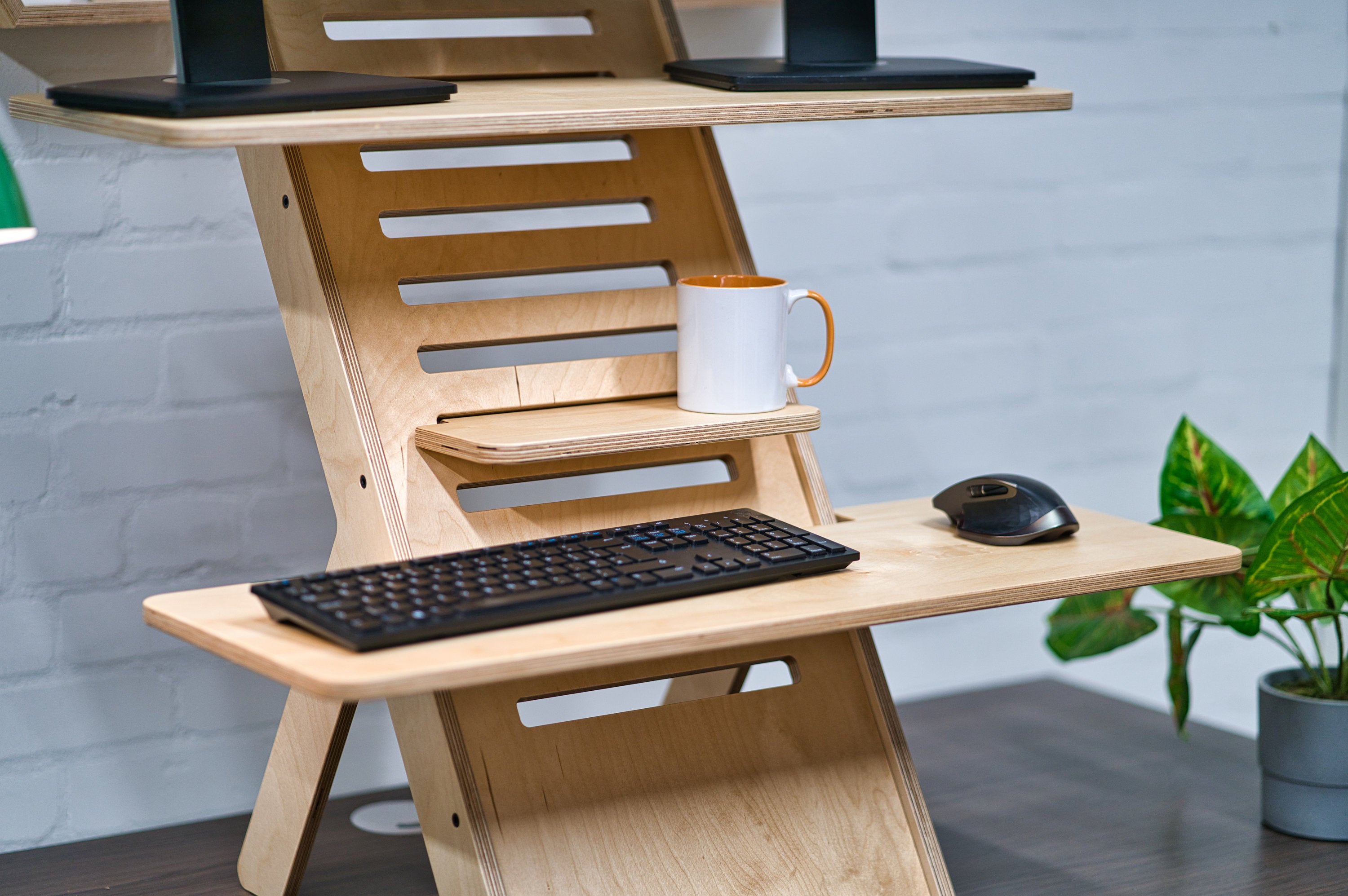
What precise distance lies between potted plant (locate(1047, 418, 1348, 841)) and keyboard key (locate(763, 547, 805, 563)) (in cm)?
46

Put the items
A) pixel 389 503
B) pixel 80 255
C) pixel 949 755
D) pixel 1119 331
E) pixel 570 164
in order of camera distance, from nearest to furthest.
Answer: pixel 389 503, pixel 570 164, pixel 80 255, pixel 949 755, pixel 1119 331

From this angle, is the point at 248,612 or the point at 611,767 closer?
the point at 248,612

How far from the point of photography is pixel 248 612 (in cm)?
90

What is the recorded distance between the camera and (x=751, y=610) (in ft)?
2.92

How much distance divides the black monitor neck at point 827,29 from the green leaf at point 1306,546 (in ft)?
1.78

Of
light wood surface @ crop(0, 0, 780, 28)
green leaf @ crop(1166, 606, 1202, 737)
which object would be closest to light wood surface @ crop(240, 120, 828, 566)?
light wood surface @ crop(0, 0, 780, 28)

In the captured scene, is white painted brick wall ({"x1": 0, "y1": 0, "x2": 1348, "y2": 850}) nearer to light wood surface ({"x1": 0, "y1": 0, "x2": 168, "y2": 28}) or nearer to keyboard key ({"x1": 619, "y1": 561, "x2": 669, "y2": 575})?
light wood surface ({"x1": 0, "y1": 0, "x2": 168, "y2": 28})

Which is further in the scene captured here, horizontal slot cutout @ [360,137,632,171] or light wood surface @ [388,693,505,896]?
horizontal slot cutout @ [360,137,632,171]

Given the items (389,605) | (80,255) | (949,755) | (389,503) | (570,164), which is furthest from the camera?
(949,755)

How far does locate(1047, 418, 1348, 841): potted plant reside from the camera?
1226 millimetres

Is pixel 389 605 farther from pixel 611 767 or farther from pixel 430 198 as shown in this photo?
pixel 430 198

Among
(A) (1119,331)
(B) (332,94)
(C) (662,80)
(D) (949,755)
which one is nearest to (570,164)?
(C) (662,80)

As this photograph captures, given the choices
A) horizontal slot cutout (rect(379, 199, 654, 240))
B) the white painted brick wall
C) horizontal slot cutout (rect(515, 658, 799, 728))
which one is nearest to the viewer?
the white painted brick wall

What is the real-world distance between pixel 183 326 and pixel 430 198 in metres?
0.38
